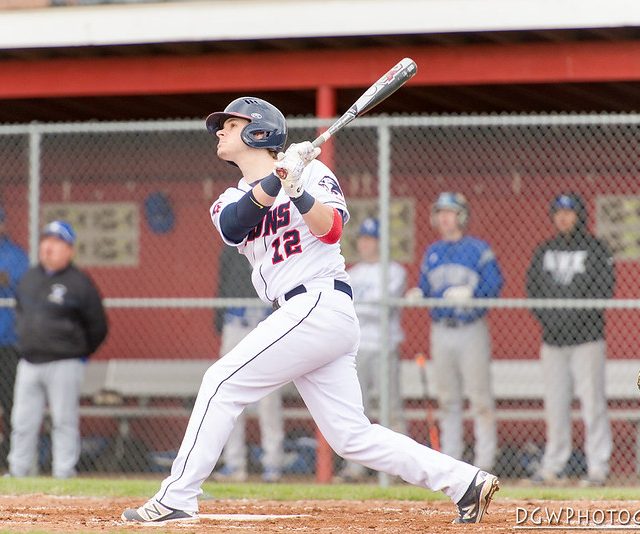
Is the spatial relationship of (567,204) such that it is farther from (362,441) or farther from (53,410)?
(362,441)

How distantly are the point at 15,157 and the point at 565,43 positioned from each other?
5684 millimetres

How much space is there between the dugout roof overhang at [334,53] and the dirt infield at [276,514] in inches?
→ 146

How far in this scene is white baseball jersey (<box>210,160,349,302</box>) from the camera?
5246mm

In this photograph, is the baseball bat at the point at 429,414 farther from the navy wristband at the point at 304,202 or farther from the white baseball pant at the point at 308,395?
the navy wristband at the point at 304,202

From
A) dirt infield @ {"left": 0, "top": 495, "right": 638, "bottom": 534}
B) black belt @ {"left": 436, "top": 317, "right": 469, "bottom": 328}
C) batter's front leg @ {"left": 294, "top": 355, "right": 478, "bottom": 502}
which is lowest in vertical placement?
dirt infield @ {"left": 0, "top": 495, "right": 638, "bottom": 534}

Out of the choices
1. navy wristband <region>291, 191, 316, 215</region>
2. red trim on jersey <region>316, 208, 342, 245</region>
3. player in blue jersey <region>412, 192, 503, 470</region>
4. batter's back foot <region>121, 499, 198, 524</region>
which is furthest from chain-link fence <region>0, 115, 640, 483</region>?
navy wristband <region>291, 191, 316, 215</region>

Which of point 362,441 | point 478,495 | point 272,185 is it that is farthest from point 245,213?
point 478,495

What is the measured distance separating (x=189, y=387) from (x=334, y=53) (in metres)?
3.23

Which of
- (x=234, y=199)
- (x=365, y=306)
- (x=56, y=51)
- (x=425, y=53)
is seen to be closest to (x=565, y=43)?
(x=425, y=53)

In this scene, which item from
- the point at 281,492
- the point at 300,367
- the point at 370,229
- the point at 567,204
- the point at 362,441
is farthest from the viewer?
the point at 370,229

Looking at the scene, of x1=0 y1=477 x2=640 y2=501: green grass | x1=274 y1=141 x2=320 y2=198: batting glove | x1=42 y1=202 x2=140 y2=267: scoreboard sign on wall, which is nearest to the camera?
x1=274 y1=141 x2=320 y2=198: batting glove

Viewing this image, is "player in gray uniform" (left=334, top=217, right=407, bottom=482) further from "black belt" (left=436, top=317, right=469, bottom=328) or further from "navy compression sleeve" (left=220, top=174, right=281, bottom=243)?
"navy compression sleeve" (left=220, top=174, right=281, bottom=243)

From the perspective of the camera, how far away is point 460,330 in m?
8.83

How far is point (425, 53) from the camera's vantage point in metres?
9.34
